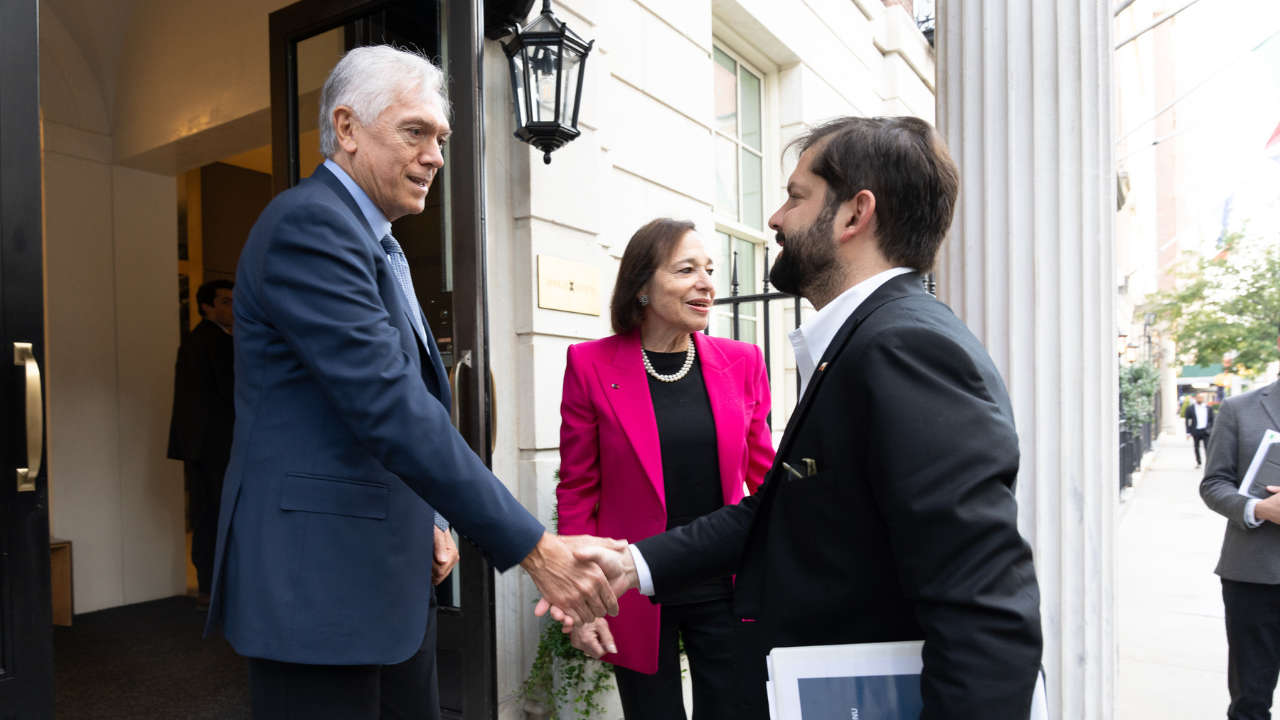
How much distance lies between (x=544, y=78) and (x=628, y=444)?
1.77 meters

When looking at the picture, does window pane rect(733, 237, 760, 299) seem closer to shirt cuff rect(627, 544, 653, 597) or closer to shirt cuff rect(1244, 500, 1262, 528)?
shirt cuff rect(1244, 500, 1262, 528)

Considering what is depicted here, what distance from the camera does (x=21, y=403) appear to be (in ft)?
6.29

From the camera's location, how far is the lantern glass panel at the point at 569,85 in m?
3.48

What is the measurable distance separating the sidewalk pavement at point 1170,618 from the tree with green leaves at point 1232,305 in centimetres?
1358

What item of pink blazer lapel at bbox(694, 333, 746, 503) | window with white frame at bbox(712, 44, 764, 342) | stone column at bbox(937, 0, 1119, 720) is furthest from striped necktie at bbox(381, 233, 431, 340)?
window with white frame at bbox(712, 44, 764, 342)

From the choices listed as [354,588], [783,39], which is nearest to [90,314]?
[354,588]

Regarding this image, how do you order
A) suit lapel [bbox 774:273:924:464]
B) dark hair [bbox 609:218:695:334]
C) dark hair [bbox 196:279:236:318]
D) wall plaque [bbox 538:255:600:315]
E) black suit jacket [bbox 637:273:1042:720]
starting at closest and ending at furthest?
black suit jacket [bbox 637:273:1042:720]
suit lapel [bbox 774:273:924:464]
dark hair [bbox 609:218:695:334]
wall plaque [bbox 538:255:600:315]
dark hair [bbox 196:279:236:318]

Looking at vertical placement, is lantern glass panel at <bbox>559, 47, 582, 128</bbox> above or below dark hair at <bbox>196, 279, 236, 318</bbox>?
above

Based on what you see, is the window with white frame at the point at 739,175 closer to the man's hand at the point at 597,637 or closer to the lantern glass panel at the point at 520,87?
the lantern glass panel at the point at 520,87

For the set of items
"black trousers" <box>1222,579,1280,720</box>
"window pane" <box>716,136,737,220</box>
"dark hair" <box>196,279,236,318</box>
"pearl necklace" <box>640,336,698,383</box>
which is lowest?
"black trousers" <box>1222,579,1280,720</box>

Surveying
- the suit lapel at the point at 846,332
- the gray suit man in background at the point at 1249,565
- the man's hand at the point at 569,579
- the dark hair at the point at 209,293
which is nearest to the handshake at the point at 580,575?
the man's hand at the point at 569,579

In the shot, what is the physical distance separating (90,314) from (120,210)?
769 millimetres

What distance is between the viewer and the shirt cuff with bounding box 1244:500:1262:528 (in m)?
3.31

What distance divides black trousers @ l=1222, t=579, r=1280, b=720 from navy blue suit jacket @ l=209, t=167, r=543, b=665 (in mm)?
3419
